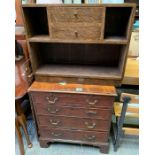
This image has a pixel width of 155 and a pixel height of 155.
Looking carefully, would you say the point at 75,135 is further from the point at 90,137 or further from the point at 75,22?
the point at 75,22

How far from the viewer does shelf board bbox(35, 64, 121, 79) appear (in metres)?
1.37

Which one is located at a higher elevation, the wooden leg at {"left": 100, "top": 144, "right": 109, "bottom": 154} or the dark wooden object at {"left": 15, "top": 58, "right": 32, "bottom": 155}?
the dark wooden object at {"left": 15, "top": 58, "right": 32, "bottom": 155}

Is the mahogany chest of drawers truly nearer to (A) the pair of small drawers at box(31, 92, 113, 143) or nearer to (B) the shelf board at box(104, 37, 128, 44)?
(A) the pair of small drawers at box(31, 92, 113, 143)

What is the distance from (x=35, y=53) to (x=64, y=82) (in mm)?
371

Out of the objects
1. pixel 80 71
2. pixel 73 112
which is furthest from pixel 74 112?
pixel 80 71

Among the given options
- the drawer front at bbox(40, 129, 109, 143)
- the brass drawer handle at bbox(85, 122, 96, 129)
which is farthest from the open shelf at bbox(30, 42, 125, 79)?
the drawer front at bbox(40, 129, 109, 143)

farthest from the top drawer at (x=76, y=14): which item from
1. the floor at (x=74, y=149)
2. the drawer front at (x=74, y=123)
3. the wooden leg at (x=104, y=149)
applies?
the floor at (x=74, y=149)

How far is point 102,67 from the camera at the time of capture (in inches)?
60.1

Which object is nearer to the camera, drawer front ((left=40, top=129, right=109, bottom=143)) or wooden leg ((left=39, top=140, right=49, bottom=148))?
drawer front ((left=40, top=129, right=109, bottom=143))

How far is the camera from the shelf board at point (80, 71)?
1.37 meters

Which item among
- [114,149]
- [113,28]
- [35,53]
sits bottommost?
[114,149]

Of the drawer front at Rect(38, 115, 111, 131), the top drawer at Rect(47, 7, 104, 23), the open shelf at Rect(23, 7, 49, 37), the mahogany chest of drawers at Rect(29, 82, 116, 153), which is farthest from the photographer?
the drawer front at Rect(38, 115, 111, 131)
